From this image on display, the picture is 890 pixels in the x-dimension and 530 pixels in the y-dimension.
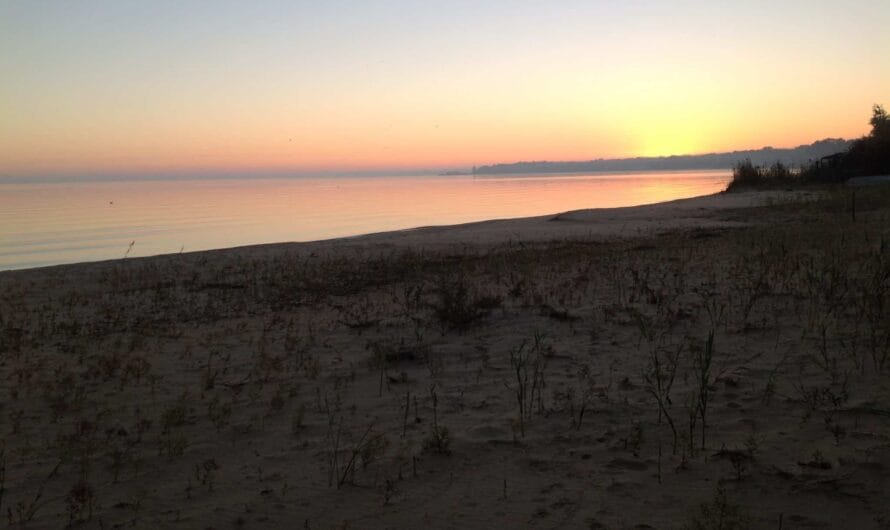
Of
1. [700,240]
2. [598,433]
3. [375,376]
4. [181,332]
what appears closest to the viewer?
[598,433]

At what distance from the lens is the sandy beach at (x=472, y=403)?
3041 millimetres

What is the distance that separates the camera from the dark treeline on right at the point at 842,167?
2575 centimetres

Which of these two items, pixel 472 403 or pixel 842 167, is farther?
pixel 842 167

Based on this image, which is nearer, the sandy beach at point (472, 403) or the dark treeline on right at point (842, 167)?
the sandy beach at point (472, 403)

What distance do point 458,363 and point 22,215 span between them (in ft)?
113

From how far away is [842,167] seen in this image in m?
27.2

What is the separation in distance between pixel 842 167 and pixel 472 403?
96.1 feet

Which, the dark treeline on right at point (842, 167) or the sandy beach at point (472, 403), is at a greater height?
the dark treeline on right at point (842, 167)

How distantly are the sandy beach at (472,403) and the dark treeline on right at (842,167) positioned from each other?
2151cm

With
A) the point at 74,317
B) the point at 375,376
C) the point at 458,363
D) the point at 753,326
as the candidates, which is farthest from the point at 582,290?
the point at 74,317

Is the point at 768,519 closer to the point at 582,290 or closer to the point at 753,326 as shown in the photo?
the point at 753,326

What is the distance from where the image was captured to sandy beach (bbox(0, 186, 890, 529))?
3.04 m

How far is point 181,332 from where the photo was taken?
21.9 feet

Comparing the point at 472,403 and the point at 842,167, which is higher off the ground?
the point at 842,167
